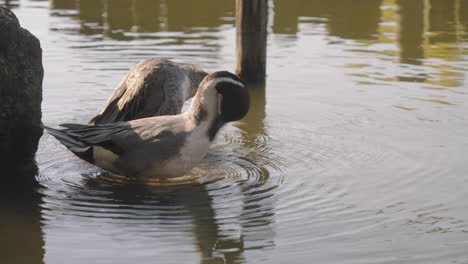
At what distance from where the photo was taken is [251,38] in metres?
11.6

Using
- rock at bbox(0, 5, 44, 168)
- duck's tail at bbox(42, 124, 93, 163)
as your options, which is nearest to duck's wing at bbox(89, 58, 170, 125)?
rock at bbox(0, 5, 44, 168)

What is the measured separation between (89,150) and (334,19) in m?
10.9

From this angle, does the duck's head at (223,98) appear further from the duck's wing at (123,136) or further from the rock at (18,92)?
the rock at (18,92)

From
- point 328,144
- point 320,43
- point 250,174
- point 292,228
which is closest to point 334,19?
point 320,43

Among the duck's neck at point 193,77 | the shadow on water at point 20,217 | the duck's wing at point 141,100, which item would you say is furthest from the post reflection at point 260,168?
the shadow on water at point 20,217

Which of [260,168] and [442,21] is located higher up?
[442,21]

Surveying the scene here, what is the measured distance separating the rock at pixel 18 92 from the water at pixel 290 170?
1.03 feet

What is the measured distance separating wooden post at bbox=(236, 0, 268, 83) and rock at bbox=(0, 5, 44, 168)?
13.4ft

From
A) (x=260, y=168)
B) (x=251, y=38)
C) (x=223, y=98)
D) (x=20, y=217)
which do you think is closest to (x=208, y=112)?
(x=223, y=98)

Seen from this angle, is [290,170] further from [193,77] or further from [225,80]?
[193,77]

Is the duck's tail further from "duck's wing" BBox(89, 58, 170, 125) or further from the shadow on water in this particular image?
"duck's wing" BBox(89, 58, 170, 125)

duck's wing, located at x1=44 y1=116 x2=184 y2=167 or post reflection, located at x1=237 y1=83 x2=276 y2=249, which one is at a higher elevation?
duck's wing, located at x1=44 y1=116 x2=184 y2=167

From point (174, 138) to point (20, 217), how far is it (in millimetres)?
1484

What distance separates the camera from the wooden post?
11336 millimetres
